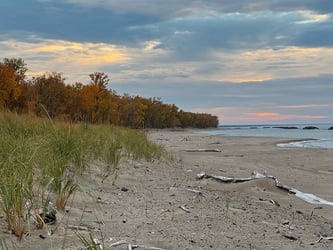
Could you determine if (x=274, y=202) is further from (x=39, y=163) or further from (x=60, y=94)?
(x=60, y=94)

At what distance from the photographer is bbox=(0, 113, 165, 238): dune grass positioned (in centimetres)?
351

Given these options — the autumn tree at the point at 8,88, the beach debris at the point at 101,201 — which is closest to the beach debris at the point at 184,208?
the beach debris at the point at 101,201

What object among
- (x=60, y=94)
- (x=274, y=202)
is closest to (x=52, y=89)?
(x=60, y=94)

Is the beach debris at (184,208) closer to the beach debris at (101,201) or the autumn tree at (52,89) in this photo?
the beach debris at (101,201)

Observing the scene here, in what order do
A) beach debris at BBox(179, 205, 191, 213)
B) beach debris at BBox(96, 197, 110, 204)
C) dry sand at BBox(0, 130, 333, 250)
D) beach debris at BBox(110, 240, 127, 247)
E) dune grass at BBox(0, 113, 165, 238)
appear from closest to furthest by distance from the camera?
dune grass at BBox(0, 113, 165, 238)
beach debris at BBox(110, 240, 127, 247)
dry sand at BBox(0, 130, 333, 250)
beach debris at BBox(96, 197, 110, 204)
beach debris at BBox(179, 205, 191, 213)

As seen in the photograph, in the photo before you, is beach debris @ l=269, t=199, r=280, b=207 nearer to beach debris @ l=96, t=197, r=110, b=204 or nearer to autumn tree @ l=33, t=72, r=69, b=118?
beach debris @ l=96, t=197, r=110, b=204

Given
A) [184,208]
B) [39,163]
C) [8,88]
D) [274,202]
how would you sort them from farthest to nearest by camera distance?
[8,88] < [274,202] < [184,208] < [39,163]

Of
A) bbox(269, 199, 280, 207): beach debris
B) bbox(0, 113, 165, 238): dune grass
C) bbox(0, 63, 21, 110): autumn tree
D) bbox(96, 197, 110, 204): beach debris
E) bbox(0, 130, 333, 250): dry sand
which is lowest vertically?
bbox(269, 199, 280, 207): beach debris

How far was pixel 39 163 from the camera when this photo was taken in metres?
5.07

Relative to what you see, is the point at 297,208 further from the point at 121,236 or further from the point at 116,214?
the point at 121,236

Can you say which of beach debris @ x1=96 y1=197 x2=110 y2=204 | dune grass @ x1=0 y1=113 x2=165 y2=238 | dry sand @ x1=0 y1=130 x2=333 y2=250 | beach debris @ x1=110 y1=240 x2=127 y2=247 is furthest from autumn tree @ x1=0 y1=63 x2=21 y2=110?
beach debris @ x1=110 y1=240 x2=127 y2=247

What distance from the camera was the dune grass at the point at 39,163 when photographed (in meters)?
3.51

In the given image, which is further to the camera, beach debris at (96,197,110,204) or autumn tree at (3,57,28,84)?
autumn tree at (3,57,28,84)

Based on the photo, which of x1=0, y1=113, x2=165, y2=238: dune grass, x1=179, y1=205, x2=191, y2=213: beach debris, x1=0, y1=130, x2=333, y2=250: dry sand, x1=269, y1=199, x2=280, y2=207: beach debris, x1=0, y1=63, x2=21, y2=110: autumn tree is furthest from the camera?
x1=0, y1=63, x2=21, y2=110: autumn tree
